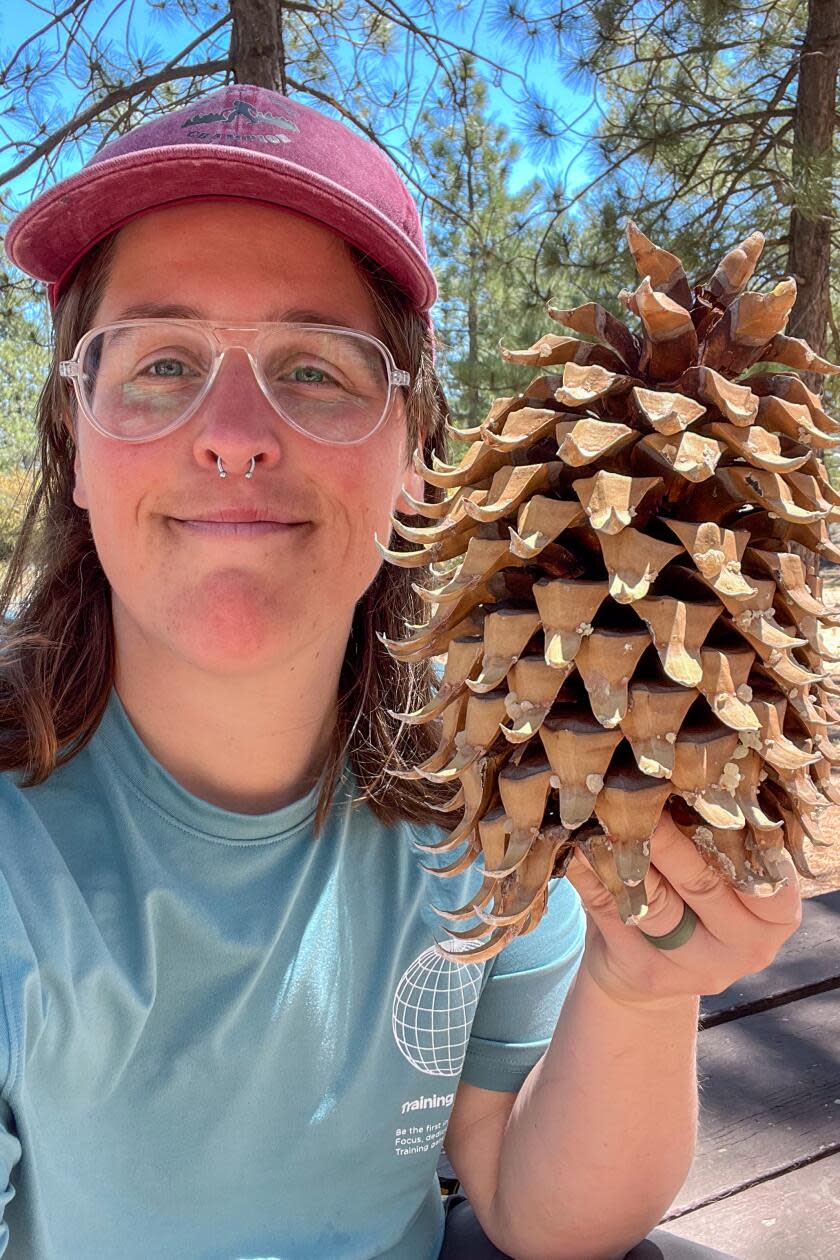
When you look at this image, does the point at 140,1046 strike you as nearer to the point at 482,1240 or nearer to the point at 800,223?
the point at 482,1240

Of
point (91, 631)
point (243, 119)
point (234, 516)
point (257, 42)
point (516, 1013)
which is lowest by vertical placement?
point (516, 1013)

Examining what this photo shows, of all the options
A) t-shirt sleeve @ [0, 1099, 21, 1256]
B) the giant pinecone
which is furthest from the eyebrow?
t-shirt sleeve @ [0, 1099, 21, 1256]

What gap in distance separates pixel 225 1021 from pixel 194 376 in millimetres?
725

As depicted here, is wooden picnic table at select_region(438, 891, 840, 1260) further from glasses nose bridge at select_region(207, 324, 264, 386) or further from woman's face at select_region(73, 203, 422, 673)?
glasses nose bridge at select_region(207, 324, 264, 386)

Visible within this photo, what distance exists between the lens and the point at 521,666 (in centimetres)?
77

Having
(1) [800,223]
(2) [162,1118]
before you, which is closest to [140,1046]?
(2) [162,1118]

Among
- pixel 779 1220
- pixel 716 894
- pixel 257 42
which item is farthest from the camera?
pixel 257 42

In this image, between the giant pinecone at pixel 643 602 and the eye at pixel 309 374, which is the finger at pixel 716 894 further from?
the eye at pixel 309 374

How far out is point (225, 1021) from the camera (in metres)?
1.17

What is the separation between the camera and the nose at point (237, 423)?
113 cm

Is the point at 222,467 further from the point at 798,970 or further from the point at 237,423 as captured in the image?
the point at 798,970

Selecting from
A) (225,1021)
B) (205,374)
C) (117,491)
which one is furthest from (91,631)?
(225,1021)

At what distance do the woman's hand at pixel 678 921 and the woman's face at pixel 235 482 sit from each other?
1.54 feet

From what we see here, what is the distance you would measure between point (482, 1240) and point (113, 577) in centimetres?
97
